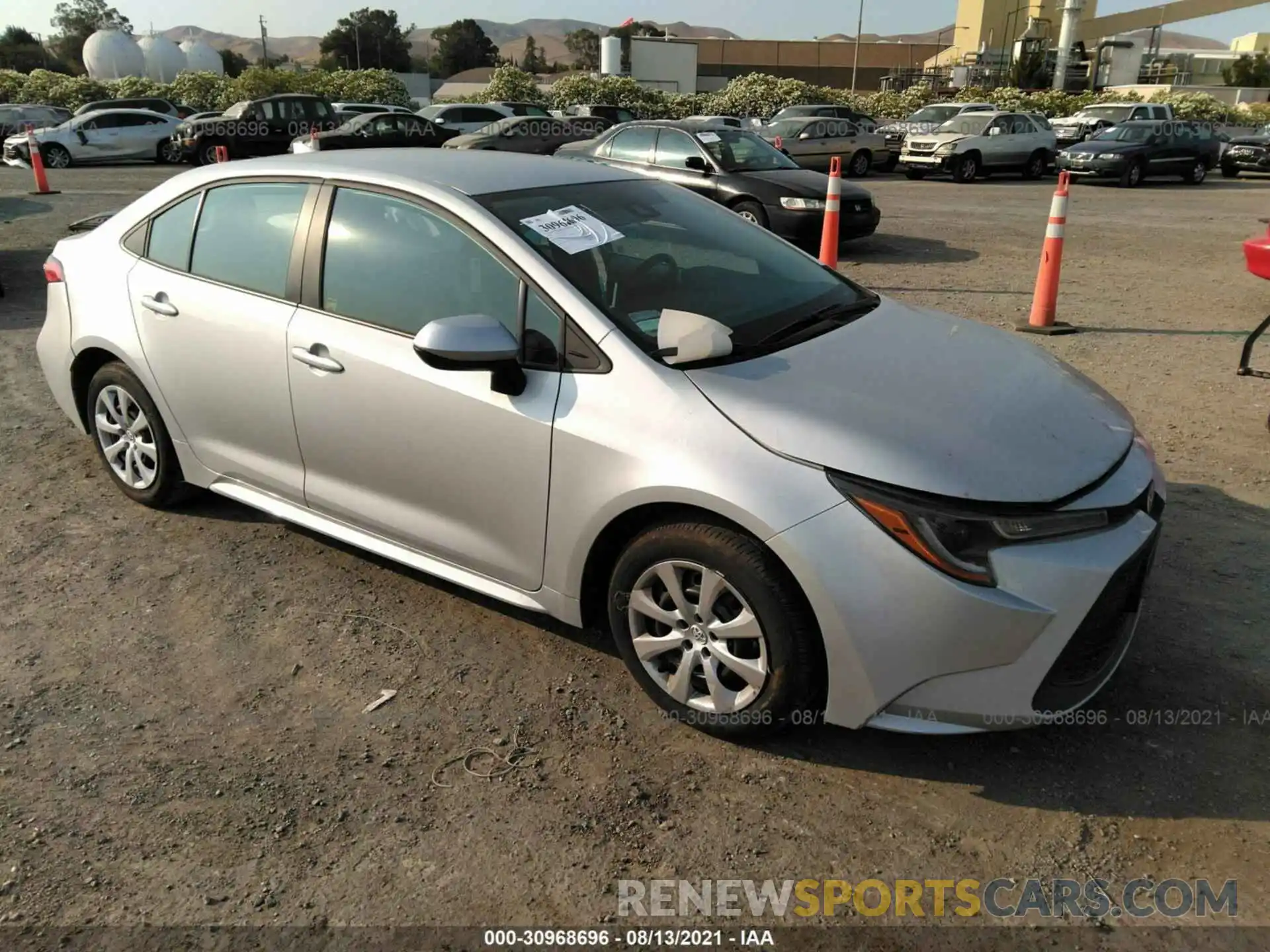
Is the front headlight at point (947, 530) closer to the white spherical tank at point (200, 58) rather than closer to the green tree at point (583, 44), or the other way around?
the white spherical tank at point (200, 58)

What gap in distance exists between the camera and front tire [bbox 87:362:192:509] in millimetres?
4340

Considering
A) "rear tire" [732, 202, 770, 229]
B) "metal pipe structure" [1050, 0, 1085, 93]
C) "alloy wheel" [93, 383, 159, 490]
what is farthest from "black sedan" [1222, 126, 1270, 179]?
"metal pipe structure" [1050, 0, 1085, 93]

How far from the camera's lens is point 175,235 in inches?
165

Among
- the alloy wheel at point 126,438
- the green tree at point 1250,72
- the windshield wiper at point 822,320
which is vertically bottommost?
the alloy wheel at point 126,438

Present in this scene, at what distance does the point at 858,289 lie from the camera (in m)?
3.96

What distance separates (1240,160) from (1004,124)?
7.67 m

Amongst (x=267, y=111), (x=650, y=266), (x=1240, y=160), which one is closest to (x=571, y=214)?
(x=650, y=266)

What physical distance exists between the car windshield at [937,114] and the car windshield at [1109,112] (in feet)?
15.7

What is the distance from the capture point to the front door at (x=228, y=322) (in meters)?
3.74

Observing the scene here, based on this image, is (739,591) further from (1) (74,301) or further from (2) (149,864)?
(1) (74,301)

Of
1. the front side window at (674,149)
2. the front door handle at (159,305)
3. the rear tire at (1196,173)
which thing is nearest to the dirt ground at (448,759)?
the front door handle at (159,305)

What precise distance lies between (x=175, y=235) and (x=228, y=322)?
26.7 inches

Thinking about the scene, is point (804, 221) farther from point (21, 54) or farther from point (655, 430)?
point (21, 54)

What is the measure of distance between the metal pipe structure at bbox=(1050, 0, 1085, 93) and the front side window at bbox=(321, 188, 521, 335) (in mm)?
67656
